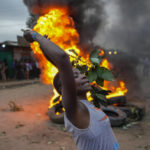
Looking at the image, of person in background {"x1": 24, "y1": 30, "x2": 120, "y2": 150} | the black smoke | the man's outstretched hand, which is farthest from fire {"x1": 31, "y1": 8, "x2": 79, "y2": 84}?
person in background {"x1": 24, "y1": 30, "x2": 120, "y2": 150}

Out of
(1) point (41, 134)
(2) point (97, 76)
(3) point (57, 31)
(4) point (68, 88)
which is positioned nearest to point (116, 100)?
(1) point (41, 134)

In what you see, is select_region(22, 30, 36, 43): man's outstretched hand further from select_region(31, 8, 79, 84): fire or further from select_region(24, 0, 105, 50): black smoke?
select_region(24, 0, 105, 50): black smoke

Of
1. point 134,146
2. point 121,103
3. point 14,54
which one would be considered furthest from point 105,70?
point 14,54

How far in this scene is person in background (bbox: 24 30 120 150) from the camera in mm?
1366

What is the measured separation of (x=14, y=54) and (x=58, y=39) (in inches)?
378

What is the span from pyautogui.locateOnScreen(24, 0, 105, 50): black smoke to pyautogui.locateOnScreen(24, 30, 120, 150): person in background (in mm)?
8466

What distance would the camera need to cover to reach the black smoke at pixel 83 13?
9.25 metres

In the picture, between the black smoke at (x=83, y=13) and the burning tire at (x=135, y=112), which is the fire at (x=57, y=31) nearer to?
the black smoke at (x=83, y=13)

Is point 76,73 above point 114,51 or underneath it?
underneath

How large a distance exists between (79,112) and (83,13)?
10575 millimetres

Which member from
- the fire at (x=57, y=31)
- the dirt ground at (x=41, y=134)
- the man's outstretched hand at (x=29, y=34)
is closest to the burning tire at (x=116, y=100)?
the dirt ground at (x=41, y=134)

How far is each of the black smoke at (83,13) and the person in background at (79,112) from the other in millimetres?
8466

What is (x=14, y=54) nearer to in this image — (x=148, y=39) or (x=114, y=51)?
(x=114, y=51)

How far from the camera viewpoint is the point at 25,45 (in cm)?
1784
